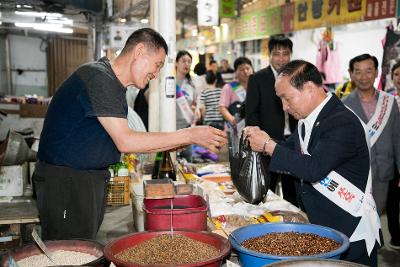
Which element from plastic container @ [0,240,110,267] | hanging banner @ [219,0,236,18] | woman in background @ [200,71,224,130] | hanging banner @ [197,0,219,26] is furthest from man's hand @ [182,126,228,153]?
hanging banner @ [219,0,236,18]

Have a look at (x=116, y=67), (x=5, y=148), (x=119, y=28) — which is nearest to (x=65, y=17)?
(x=119, y=28)

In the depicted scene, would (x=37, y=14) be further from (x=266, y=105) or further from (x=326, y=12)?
(x=266, y=105)

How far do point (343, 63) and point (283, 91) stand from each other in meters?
6.58

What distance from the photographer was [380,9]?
21.9 ft

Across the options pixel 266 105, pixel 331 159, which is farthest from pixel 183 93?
pixel 331 159

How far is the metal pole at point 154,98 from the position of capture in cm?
476

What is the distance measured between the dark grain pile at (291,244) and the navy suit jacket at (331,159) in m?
0.40

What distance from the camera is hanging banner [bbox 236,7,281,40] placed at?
1042 cm

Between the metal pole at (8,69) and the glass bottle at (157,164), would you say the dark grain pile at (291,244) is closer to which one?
the glass bottle at (157,164)

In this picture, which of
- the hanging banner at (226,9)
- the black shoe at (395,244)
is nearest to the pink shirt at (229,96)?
the black shoe at (395,244)

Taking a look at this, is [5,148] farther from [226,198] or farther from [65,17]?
[65,17]

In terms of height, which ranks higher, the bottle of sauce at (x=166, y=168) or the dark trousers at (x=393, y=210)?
the bottle of sauce at (x=166, y=168)

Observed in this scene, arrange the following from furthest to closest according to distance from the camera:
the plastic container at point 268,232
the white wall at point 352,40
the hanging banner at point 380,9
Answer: the white wall at point 352,40 → the hanging banner at point 380,9 → the plastic container at point 268,232

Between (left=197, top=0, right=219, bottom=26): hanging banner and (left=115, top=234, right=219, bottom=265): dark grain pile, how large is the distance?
5.46 metres
